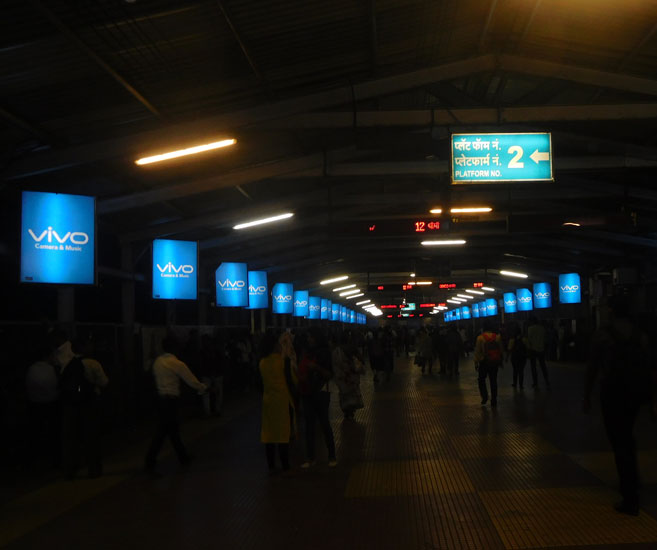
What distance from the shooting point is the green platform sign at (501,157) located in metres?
12.0

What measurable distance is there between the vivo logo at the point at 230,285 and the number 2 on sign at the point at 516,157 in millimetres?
11423

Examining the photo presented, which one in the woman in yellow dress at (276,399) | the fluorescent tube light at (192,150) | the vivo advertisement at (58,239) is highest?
the fluorescent tube light at (192,150)

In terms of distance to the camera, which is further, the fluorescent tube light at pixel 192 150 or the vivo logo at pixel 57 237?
the fluorescent tube light at pixel 192 150

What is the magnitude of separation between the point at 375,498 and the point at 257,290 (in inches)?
680

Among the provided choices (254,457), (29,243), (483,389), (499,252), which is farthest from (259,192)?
(499,252)

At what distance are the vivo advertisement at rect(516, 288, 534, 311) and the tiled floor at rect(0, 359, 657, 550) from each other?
28.1 metres

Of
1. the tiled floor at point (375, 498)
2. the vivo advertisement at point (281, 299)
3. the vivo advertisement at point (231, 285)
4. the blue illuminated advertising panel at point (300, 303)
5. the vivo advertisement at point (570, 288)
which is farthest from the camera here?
the blue illuminated advertising panel at point (300, 303)

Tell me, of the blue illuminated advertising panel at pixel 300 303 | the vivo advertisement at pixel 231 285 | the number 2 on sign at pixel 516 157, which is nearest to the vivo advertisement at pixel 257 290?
the vivo advertisement at pixel 231 285

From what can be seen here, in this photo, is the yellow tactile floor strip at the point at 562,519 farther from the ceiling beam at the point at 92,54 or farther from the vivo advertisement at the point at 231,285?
the vivo advertisement at the point at 231,285

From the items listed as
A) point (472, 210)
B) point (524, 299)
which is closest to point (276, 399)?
point (472, 210)

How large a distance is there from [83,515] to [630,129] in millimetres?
12437

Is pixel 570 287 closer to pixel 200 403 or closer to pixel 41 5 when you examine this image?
pixel 200 403

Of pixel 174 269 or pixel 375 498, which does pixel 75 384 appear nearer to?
pixel 375 498

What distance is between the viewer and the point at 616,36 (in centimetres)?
1107
